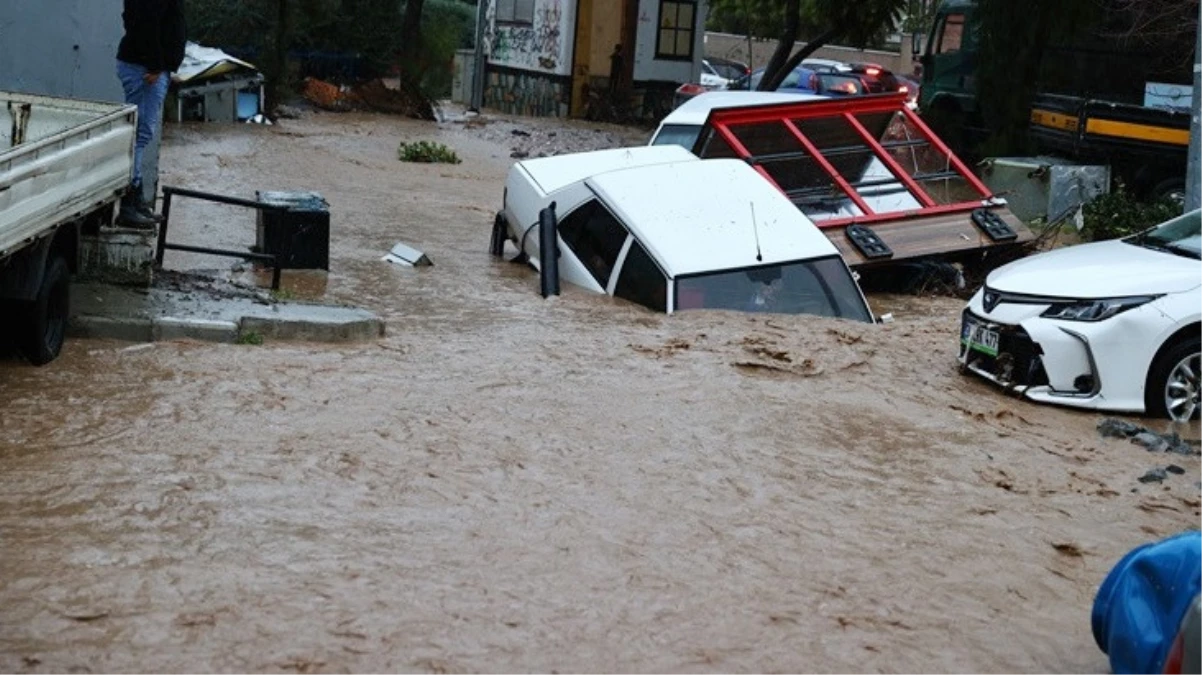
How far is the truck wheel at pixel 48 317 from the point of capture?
8.66 m

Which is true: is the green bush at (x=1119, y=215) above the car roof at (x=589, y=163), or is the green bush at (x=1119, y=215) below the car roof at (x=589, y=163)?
below

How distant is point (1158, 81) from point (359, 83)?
19.3m

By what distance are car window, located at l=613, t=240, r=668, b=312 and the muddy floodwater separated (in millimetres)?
152

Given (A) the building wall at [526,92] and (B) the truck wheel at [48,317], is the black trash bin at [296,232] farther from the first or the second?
(A) the building wall at [526,92]

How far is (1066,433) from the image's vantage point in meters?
9.15

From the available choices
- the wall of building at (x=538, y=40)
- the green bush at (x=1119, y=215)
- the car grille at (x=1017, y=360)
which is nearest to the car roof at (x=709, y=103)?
the green bush at (x=1119, y=215)

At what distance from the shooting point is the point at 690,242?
37.6ft

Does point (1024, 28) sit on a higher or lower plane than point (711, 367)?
higher

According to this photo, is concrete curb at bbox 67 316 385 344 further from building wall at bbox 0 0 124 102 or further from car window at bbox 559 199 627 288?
building wall at bbox 0 0 124 102

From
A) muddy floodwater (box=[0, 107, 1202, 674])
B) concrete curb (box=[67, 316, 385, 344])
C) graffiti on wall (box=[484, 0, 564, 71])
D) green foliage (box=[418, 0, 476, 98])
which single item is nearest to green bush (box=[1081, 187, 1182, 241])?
muddy floodwater (box=[0, 107, 1202, 674])

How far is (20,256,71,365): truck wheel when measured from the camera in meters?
8.66

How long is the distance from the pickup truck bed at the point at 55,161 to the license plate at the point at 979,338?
201 inches

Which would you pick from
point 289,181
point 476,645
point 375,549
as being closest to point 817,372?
point 375,549

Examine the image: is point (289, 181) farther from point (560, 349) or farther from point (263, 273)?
point (560, 349)
